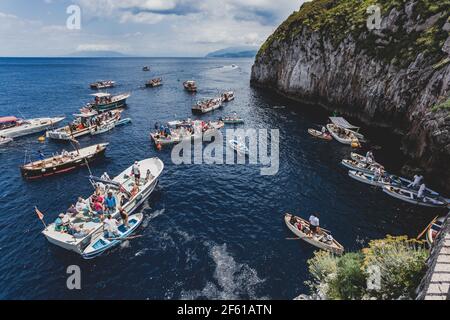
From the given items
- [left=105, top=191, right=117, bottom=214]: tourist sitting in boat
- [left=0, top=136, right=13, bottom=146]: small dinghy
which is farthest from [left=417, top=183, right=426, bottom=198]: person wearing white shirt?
[left=0, top=136, right=13, bottom=146]: small dinghy

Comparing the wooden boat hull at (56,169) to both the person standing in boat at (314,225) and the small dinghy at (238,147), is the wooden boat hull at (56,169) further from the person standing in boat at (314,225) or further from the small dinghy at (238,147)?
the person standing in boat at (314,225)

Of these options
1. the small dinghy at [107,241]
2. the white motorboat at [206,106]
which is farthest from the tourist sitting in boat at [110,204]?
the white motorboat at [206,106]

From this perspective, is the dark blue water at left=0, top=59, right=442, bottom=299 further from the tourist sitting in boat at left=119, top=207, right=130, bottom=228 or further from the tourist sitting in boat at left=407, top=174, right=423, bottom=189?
the tourist sitting in boat at left=407, top=174, right=423, bottom=189

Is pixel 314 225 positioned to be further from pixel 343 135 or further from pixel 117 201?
pixel 343 135

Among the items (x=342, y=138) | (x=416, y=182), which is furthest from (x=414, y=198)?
(x=342, y=138)
